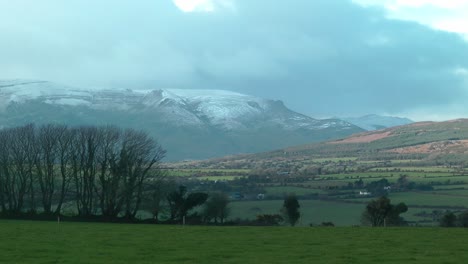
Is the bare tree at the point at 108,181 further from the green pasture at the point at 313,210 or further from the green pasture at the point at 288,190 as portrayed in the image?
the green pasture at the point at 288,190

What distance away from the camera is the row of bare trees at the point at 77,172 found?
258 ft

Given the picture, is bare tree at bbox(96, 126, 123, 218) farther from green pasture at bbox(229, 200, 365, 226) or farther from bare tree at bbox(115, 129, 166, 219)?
green pasture at bbox(229, 200, 365, 226)

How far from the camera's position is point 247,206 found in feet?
312

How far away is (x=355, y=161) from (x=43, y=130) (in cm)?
12052

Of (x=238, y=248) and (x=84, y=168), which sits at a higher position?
(x=84, y=168)

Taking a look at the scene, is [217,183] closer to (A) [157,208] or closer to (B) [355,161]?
(A) [157,208]

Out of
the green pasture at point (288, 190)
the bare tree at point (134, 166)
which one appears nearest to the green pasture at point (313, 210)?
the green pasture at point (288, 190)

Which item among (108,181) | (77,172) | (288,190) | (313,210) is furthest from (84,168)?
(288,190)

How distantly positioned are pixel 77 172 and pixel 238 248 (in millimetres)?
50543

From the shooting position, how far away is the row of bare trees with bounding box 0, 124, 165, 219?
78.7 meters

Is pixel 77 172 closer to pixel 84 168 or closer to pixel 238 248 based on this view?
pixel 84 168

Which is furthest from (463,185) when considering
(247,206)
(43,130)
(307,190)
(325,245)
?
(325,245)

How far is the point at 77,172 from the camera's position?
8206 centimetres

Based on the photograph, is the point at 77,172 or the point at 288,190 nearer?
the point at 77,172
